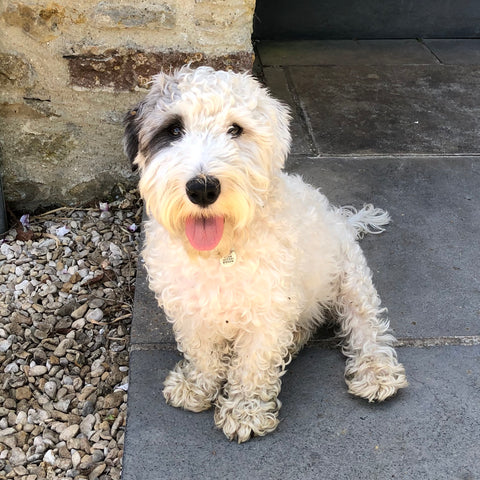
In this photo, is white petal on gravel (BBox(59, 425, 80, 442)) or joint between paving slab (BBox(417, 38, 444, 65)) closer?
white petal on gravel (BBox(59, 425, 80, 442))

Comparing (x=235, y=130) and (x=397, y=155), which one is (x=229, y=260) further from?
(x=397, y=155)

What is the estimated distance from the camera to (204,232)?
223 cm

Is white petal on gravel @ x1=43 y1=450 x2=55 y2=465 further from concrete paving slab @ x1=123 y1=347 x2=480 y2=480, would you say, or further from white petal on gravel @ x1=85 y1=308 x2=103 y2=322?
white petal on gravel @ x1=85 y1=308 x2=103 y2=322

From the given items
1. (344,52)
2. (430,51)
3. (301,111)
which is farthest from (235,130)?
(430,51)

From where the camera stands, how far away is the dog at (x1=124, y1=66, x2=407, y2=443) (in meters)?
2.18

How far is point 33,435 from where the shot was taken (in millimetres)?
2797

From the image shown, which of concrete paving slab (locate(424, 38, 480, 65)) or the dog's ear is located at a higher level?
the dog's ear

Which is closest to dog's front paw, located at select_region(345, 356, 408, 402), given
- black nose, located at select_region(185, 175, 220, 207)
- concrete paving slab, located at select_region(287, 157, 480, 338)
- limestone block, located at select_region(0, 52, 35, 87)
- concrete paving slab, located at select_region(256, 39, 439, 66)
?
concrete paving slab, located at select_region(287, 157, 480, 338)

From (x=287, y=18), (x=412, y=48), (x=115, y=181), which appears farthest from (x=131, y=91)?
(x=412, y=48)

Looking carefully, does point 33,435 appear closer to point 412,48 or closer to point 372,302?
point 372,302

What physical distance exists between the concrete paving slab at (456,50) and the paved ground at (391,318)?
48 cm

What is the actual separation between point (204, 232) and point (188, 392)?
0.85 m

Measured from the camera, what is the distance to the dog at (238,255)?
2.18 m

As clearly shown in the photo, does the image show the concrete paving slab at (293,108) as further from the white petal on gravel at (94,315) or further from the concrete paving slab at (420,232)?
the white petal on gravel at (94,315)
